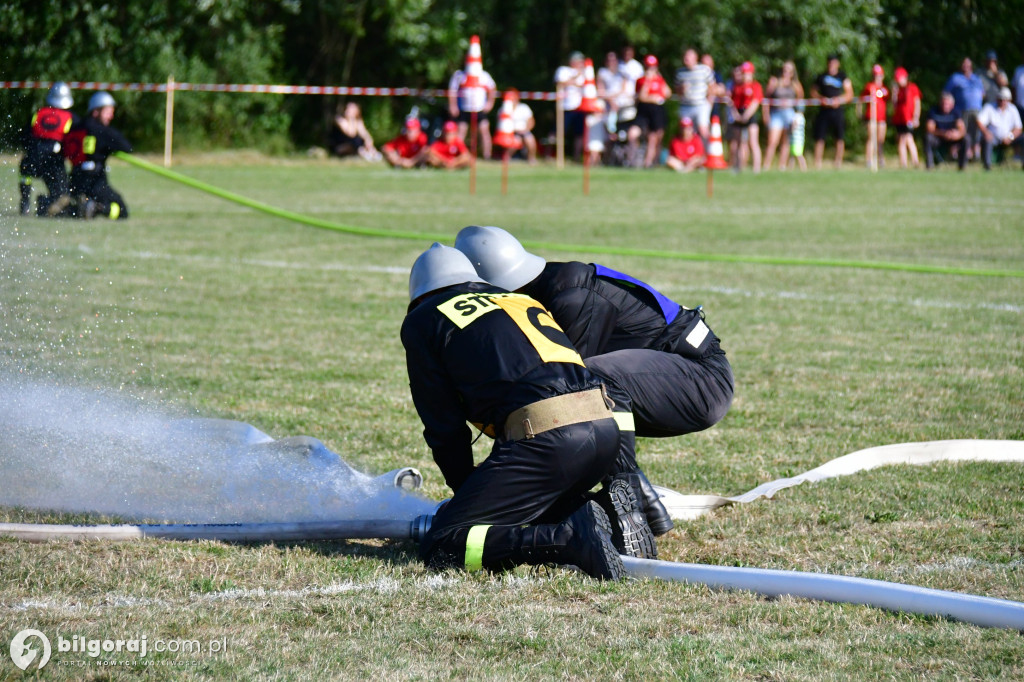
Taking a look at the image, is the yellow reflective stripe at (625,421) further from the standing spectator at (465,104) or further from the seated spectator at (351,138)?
the seated spectator at (351,138)

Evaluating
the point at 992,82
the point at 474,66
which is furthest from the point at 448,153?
the point at 992,82

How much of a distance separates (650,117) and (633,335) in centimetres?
2191

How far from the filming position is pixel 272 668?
3.07m

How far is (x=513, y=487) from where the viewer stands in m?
3.90

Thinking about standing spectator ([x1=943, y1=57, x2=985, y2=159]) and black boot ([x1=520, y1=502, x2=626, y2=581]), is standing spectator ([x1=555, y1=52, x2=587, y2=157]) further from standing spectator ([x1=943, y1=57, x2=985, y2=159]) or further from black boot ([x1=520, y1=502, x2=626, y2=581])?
black boot ([x1=520, y1=502, x2=626, y2=581])

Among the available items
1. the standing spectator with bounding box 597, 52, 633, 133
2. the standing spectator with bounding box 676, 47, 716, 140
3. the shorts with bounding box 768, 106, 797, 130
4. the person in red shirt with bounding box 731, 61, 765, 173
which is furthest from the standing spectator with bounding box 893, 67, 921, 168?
the standing spectator with bounding box 597, 52, 633, 133

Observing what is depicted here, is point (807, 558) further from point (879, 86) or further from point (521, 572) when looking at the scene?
point (879, 86)

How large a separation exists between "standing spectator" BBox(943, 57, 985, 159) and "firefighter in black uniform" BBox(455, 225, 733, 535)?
2438 centimetres

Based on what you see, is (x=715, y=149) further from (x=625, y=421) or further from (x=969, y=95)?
(x=625, y=421)

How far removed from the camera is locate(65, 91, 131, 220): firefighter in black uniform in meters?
14.5

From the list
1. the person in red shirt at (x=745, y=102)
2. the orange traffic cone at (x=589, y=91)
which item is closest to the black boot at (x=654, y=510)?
the orange traffic cone at (x=589, y=91)

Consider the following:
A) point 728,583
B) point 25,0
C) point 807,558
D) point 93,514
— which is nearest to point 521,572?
point 728,583

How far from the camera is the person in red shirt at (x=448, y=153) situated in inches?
1041

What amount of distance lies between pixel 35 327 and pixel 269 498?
403cm
